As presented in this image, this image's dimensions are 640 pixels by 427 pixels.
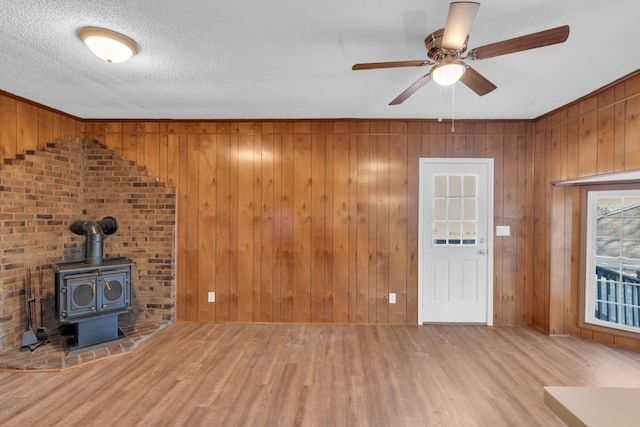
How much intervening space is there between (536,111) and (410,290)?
101 inches

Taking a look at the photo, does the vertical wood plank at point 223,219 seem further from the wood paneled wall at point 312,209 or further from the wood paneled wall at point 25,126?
the wood paneled wall at point 25,126

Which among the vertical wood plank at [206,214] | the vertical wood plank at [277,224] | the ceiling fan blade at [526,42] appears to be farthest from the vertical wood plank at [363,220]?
the ceiling fan blade at [526,42]

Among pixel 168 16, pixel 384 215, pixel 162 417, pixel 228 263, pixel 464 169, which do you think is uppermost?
pixel 168 16

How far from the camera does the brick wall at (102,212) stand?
10.7ft

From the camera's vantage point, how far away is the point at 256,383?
2463mm

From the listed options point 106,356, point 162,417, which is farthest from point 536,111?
point 106,356

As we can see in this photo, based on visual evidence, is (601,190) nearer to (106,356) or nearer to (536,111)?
(536,111)

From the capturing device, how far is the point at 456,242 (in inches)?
147

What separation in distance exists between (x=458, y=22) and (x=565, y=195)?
118 inches

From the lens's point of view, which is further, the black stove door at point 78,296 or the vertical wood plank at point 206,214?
the vertical wood plank at point 206,214

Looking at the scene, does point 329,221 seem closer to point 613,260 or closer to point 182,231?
point 182,231

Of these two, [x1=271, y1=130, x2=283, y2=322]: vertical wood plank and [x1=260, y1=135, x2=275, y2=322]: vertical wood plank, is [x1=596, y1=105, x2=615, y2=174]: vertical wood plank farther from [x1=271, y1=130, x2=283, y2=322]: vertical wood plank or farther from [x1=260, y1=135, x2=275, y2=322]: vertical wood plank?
[x1=260, y1=135, x2=275, y2=322]: vertical wood plank

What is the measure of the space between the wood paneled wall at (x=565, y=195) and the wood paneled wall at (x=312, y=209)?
148mm

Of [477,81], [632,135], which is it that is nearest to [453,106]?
[477,81]
